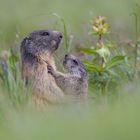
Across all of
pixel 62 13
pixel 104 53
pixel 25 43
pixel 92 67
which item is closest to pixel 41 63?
pixel 25 43

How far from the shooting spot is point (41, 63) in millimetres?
7809

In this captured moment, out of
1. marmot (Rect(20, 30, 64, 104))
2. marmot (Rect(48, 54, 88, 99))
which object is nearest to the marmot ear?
marmot (Rect(20, 30, 64, 104))

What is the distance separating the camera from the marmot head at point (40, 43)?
7952mm

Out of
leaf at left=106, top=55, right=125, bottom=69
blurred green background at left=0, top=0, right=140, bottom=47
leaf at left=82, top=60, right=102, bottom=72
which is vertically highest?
leaf at left=106, top=55, right=125, bottom=69

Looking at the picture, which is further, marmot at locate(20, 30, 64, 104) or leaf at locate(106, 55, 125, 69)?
leaf at locate(106, 55, 125, 69)

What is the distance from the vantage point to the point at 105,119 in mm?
5570

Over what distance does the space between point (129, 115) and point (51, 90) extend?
6.89 ft

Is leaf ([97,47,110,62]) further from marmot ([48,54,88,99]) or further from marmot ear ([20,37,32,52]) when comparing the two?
marmot ear ([20,37,32,52])

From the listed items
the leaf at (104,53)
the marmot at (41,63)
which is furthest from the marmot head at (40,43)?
the leaf at (104,53)

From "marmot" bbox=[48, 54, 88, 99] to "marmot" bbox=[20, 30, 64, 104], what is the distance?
4 centimetres

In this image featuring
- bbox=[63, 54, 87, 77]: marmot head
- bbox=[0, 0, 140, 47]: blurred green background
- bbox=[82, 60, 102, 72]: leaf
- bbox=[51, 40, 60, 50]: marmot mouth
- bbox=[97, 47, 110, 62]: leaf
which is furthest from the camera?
bbox=[0, 0, 140, 47]: blurred green background

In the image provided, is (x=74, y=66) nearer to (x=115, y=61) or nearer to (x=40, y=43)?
(x=40, y=43)

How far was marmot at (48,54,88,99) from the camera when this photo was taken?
25.1 feet

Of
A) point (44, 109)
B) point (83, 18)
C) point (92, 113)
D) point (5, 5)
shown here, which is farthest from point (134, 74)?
point (5, 5)
